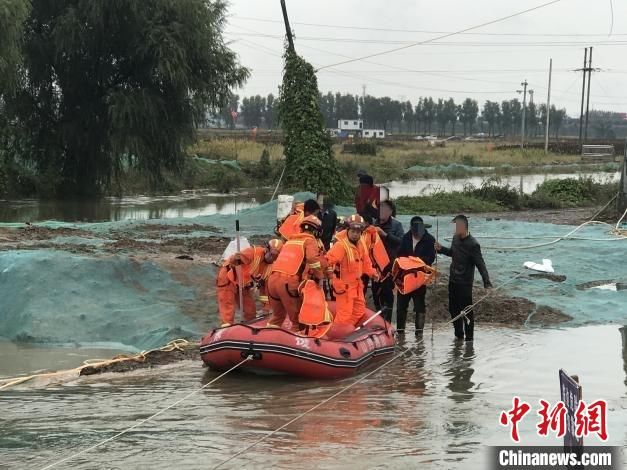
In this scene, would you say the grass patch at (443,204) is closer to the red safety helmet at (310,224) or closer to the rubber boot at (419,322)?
the rubber boot at (419,322)

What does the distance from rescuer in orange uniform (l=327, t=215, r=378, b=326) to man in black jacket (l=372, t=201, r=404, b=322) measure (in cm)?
123

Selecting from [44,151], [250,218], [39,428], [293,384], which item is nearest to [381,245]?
[293,384]

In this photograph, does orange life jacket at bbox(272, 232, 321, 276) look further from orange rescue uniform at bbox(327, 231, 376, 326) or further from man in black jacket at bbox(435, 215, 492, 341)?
man in black jacket at bbox(435, 215, 492, 341)

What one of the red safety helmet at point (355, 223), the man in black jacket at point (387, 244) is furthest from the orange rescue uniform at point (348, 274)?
the man in black jacket at point (387, 244)

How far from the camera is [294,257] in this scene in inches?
387

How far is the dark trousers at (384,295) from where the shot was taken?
1230cm

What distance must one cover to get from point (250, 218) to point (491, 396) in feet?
46.2

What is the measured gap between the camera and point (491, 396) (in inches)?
353

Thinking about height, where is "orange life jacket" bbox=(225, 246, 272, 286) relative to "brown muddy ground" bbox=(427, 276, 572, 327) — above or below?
above

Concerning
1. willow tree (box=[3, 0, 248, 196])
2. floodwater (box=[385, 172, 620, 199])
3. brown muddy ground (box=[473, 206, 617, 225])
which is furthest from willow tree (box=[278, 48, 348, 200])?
floodwater (box=[385, 172, 620, 199])

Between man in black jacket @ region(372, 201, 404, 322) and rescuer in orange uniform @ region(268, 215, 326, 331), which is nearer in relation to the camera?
rescuer in orange uniform @ region(268, 215, 326, 331)

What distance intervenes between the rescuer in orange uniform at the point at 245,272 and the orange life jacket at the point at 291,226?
0.14 metres

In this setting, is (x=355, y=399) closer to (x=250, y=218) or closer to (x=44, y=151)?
(x=250, y=218)

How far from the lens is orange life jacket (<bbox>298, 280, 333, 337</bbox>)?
979 cm
